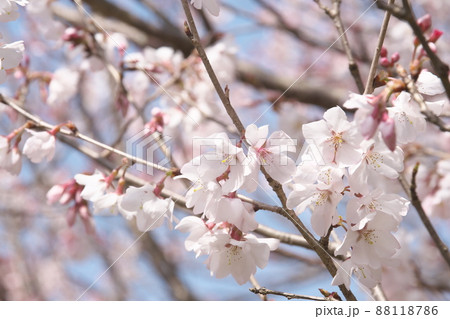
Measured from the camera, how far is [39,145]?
1.54m

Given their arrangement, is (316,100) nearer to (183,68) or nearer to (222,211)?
(183,68)

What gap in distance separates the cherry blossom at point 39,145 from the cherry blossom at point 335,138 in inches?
32.7

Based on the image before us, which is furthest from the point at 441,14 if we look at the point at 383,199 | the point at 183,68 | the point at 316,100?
the point at 383,199

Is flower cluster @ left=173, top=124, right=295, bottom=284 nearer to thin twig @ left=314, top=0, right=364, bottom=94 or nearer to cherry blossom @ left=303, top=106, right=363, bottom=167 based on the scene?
cherry blossom @ left=303, top=106, right=363, bottom=167

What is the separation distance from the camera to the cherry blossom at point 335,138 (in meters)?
1.11

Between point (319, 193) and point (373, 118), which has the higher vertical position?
point (373, 118)

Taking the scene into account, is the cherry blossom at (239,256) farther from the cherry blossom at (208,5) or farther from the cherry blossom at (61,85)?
the cherry blossom at (61,85)

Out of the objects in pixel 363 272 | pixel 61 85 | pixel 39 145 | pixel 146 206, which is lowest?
pixel 61 85

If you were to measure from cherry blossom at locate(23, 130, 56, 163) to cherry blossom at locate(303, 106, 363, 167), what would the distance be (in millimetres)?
830

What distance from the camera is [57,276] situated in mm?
5426

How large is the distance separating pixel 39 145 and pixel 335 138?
36.4 inches

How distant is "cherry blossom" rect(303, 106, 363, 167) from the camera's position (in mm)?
1109

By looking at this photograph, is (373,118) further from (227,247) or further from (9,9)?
(9,9)

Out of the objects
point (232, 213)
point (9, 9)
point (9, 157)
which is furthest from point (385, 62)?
point (9, 157)
